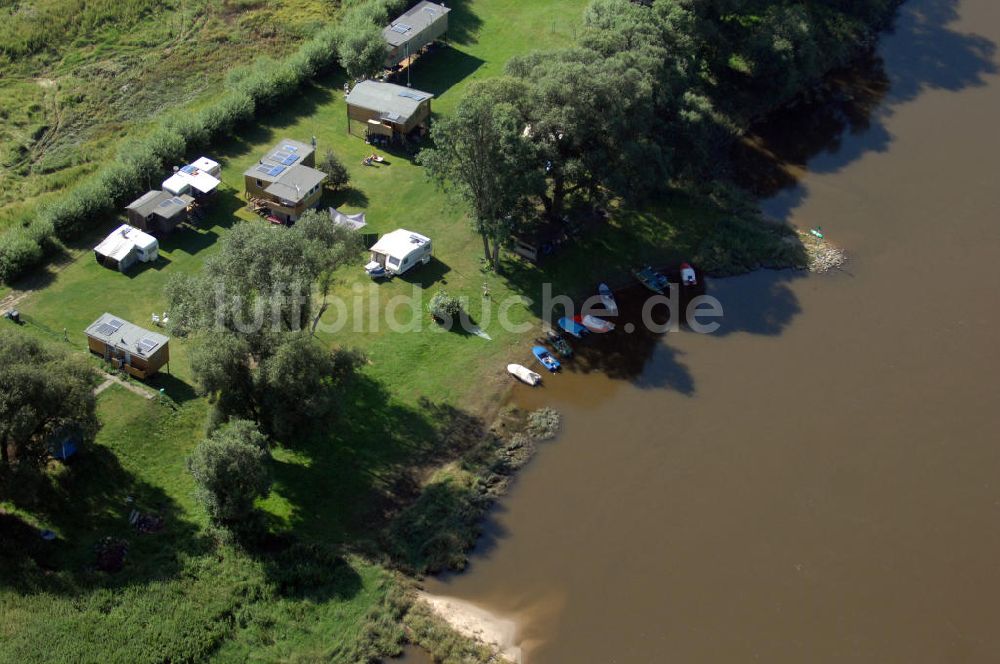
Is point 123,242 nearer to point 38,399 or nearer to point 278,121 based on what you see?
point 38,399

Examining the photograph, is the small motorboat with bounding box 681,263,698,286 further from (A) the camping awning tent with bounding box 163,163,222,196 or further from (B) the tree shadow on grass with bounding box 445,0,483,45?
(B) the tree shadow on grass with bounding box 445,0,483,45

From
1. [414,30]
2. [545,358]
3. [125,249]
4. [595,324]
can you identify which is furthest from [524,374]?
[414,30]

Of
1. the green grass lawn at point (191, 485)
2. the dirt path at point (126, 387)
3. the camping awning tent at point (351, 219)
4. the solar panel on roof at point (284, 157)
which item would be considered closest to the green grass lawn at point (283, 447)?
the green grass lawn at point (191, 485)

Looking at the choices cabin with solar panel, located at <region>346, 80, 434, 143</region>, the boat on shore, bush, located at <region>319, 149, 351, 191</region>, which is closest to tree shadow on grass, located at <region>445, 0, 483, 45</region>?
cabin with solar panel, located at <region>346, 80, 434, 143</region>

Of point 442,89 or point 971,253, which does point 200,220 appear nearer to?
point 442,89

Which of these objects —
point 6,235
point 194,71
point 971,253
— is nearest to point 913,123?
point 971,253

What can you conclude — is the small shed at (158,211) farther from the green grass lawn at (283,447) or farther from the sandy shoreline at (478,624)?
the sandy shoreline at (478,624)
